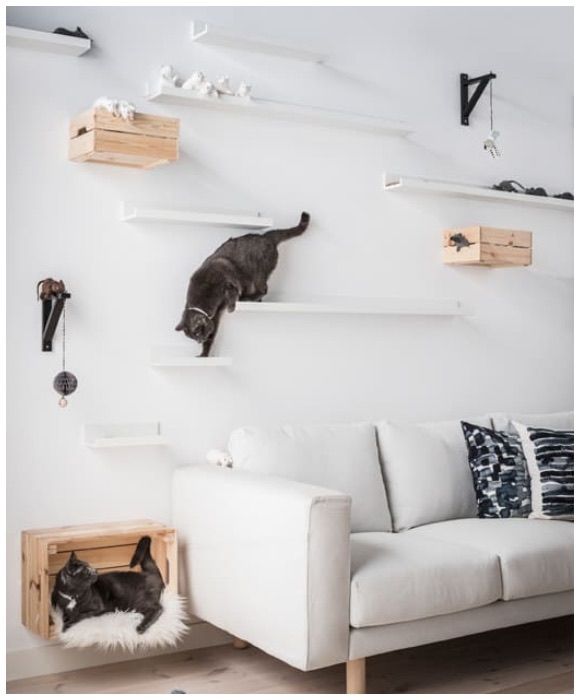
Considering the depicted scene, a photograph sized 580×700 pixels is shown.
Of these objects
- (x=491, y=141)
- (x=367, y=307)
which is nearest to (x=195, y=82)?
(x=367, y=307)

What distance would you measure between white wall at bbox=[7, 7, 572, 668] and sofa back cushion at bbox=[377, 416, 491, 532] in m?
0.32

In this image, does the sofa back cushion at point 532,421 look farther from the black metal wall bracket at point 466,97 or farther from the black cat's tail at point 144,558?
the black cat's tail at point 144,558

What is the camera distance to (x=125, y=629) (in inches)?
127

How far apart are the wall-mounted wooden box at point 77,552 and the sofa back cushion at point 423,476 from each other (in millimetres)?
886

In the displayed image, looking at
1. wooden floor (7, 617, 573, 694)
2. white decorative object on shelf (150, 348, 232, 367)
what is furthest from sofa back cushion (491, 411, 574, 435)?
white decorative object on shelf (150, 348, 232, 367)

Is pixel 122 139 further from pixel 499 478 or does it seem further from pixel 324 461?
pixel 499 478

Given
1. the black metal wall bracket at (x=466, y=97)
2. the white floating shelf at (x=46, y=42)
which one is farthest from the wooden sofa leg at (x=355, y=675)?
the black metal wall bracket at (x=466, y=97)

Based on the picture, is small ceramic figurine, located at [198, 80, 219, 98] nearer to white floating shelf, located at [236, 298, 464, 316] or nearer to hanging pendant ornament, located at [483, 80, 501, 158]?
white floating shelf, located at [236, 298, 464, 316]

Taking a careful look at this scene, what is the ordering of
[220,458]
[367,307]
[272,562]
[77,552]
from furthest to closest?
1. [367,307]
2. [220,458]
3. [77,552]
4. [272,562]

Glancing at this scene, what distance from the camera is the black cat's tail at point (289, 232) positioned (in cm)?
384

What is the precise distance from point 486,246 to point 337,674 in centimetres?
185

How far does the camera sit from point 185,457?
12.2 feet

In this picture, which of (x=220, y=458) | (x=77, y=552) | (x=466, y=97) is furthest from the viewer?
(x=466, y=97)

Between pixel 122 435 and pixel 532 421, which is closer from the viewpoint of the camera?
pixel 122 435
